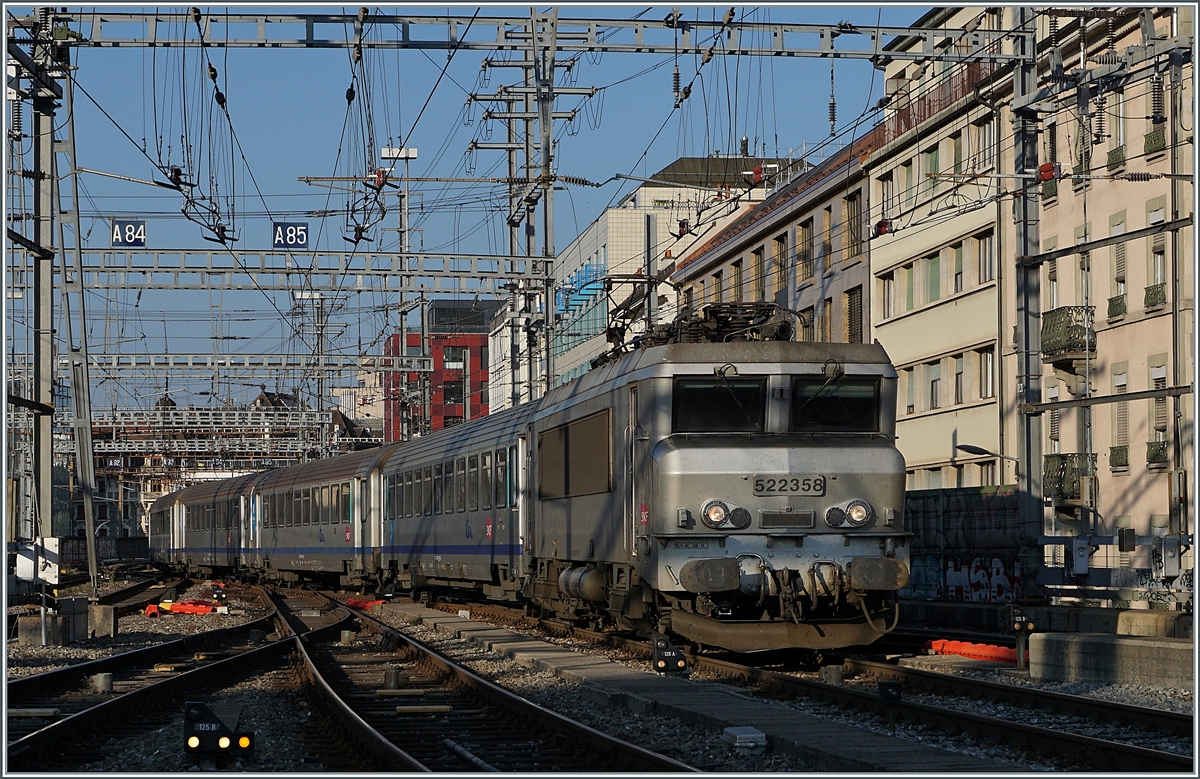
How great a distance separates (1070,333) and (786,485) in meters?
21.2

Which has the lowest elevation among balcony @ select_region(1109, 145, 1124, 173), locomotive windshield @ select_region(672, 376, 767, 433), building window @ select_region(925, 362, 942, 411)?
locomotive windshield @ select_region(672, 376, 767, 433)

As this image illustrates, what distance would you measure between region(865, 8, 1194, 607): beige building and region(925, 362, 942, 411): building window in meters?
0.06

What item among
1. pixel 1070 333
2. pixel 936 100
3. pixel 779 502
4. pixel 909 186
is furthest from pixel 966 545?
pixel 936 100

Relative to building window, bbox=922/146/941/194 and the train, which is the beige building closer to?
building window, bbox=922/146/941/194

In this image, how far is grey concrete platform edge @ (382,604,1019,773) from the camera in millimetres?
9398

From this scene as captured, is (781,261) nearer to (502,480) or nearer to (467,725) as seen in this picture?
(502,480)

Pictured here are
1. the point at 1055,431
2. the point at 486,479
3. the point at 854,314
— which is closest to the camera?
the point at 486,479

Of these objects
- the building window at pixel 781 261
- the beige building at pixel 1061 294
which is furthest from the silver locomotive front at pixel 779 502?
the building window at pixel 781 261

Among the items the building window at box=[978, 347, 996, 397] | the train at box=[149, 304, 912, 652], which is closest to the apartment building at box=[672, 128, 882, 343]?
the building window at box=[978, 347, 996, 397]

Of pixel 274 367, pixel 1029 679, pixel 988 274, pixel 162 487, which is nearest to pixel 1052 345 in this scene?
pixel 988 274

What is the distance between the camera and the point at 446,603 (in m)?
30.4

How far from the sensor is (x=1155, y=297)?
33.3m

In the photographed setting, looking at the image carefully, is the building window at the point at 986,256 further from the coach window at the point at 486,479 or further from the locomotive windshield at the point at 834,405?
the locomotive windshield at the point at 834,405

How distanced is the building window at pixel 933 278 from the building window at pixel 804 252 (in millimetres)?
5749
